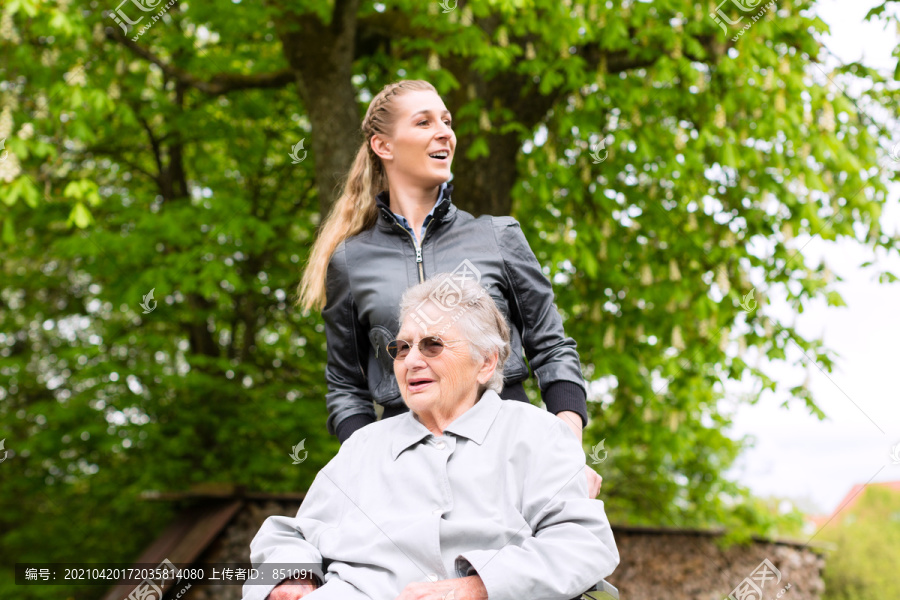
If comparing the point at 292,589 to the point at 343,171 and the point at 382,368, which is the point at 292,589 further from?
the point at 343,171

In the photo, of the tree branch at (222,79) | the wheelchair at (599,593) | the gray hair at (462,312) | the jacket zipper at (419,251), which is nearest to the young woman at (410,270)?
the jacket zipper at (419,251)

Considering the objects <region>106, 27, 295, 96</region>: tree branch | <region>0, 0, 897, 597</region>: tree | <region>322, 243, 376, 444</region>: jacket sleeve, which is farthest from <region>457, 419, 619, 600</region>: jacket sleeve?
<region>106, 27, 295, 96</region>: tree branch

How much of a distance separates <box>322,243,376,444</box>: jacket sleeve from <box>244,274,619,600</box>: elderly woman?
33 centimetres

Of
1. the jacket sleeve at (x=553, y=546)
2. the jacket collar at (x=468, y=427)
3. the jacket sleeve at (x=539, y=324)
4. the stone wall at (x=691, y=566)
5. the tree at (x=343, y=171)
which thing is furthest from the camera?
the stone wall at (x=691, y=566)

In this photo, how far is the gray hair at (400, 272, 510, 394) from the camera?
6.59 ft

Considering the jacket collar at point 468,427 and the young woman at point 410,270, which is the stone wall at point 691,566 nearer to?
the young woman at point 410,270

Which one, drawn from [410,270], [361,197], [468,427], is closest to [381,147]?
[361,197]

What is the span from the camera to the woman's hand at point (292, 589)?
1827 millimetres

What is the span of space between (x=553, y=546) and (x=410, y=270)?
3.15 ft

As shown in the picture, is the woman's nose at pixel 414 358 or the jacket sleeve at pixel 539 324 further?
the jacket sleeve at pixel 539 324

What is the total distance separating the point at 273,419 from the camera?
6.90m

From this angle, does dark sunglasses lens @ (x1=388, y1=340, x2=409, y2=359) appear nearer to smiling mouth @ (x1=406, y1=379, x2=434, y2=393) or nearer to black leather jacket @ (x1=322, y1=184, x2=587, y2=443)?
smiling mouth @ (x1=406, y1=379, x2=434, y2=393)

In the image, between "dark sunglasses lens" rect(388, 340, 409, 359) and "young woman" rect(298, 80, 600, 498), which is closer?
"dark sunglasses lens" rect(388, 340, 409, 359)

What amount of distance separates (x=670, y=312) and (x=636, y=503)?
474cm
